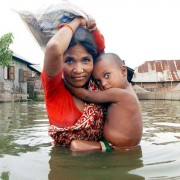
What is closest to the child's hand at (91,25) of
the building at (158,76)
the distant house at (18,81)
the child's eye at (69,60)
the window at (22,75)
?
the child's eye at (69,60)

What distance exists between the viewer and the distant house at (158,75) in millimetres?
32375

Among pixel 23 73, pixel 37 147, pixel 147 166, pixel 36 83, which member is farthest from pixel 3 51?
pixel 147 166

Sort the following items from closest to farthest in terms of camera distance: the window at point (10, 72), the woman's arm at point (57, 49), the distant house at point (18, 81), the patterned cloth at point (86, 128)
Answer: the woman's arm at point (57, 49), the patterned cloth at point (86, 128), the distant house at point (18, 81), the window at point (10, 72)

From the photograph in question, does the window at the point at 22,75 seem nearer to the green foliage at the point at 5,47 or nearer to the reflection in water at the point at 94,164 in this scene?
the green foliage at the point at 5,47

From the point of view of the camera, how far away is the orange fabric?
286cm

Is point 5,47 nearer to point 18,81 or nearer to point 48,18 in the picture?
point 18,81

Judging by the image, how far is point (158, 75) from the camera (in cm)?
3291

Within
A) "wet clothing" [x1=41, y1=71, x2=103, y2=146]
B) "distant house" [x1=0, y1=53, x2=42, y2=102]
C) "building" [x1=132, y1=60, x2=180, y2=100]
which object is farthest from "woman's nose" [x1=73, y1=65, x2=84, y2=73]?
"building" [x1=132, y1=60, x2=180, y2=100]

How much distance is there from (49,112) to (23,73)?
23.6 meters

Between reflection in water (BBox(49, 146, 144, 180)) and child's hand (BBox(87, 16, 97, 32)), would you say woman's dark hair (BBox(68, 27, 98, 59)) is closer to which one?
child's hand (BBox(87, 16, 97, 32))

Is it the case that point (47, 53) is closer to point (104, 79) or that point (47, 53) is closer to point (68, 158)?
point (104, 79)

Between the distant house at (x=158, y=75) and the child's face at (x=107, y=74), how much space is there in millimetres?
29639

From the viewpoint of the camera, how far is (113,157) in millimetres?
2559

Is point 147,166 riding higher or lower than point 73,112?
lower
